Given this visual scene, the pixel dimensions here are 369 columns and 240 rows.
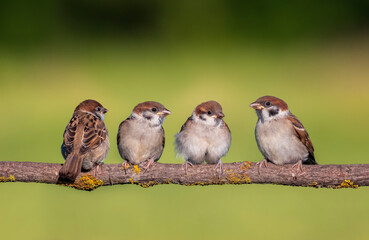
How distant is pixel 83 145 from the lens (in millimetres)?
2580

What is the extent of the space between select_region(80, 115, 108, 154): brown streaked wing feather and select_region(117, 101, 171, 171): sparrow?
130 millimetres

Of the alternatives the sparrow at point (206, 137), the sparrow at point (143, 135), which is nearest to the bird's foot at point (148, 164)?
the sparrow at point (143, 135)

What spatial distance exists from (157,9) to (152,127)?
3663 mm

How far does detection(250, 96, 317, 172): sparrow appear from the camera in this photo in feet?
8.80

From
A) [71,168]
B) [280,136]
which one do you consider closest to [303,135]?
[280,136]

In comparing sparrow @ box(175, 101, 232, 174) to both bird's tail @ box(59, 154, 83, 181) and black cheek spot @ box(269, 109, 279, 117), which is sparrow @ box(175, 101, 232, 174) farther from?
bird's tail @ box(59, 154, 83, 181)

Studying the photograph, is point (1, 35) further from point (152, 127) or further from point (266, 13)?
point (152, 127)

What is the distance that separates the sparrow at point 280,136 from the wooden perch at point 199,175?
168 millimetres

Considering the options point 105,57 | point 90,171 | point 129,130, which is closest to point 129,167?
point 90,171

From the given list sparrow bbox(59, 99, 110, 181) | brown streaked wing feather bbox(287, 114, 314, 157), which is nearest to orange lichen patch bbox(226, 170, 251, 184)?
brown streaked wing feather bbox(287, 114, 314, 157)

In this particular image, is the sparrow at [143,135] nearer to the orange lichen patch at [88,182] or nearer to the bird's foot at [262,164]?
the orange lichen patch at [88,182]

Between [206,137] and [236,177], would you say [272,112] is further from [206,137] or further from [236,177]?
[236,177]

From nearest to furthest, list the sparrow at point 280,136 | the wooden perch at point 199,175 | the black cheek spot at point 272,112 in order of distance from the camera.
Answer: the wooden perch at point 199,175
the sparrow at point 280,136
the black cheek spot at point 272,112

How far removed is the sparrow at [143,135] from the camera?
278 centimetres
